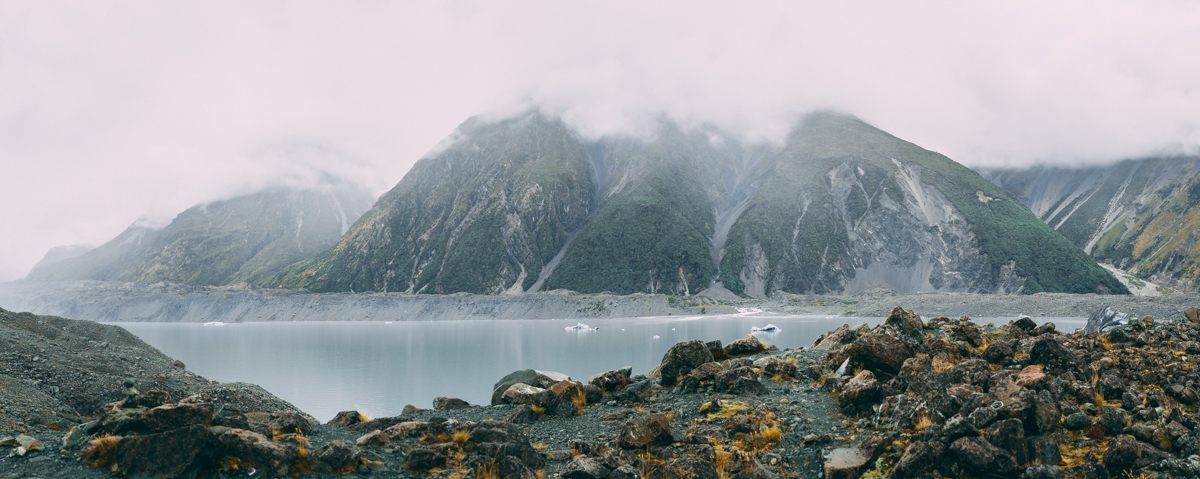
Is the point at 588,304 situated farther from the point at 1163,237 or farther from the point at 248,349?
the point at 1163,237

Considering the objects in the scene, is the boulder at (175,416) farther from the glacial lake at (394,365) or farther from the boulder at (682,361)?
the glacial lake at (394,365)

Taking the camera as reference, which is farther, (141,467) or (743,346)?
(743,346)

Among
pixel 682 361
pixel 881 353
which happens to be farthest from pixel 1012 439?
pixel 682 361

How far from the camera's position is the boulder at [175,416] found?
716 cm

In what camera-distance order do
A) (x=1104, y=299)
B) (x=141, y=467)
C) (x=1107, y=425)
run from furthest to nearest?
(x=1104, y=299) → (x=1107, y=425) → (x=141, y=467)

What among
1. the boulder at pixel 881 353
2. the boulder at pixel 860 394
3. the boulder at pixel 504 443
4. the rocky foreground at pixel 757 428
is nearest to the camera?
the rocky foreground at pixel 757 428

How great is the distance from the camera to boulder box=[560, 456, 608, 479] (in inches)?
292

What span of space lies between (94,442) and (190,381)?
12.8m

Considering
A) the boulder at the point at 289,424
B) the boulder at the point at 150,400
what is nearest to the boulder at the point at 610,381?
the boulder at the point at 289,424

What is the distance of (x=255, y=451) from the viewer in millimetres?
6973

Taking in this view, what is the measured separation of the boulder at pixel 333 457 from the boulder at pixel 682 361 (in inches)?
335

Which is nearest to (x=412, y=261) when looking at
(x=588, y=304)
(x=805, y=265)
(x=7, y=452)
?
(x=588, y=304)

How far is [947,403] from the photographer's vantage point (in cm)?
850

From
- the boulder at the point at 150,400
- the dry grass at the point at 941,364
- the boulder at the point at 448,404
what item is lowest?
the boulder at the point at 448,404
